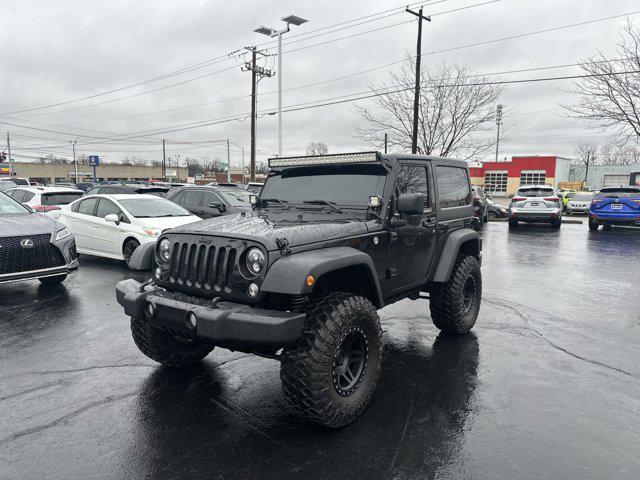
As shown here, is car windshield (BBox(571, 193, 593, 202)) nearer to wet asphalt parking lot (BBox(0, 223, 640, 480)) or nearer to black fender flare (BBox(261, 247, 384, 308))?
wet asphalt parking lot (BBox(0, 223, 640, 480))

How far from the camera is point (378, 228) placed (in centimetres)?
396

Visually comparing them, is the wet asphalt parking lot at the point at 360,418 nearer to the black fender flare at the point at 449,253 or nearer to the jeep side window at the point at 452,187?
the black fender flare at the point at 449,253

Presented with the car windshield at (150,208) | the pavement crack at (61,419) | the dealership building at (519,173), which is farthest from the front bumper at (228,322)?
the dealership building at (519,173)

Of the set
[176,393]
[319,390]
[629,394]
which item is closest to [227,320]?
[319,390]

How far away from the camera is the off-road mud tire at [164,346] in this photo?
408cm

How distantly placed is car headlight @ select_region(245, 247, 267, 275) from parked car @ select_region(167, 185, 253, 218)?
28.7 ft

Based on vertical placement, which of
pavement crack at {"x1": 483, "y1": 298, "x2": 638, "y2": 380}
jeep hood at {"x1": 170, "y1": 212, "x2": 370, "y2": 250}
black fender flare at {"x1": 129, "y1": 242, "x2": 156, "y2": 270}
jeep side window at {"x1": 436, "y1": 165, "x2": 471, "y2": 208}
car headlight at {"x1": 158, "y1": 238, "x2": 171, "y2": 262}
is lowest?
pavement crack at {"x1": 483, "y1": 298, "x2": 638, "y2": 380}

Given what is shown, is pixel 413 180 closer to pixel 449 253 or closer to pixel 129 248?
pixel 449 253

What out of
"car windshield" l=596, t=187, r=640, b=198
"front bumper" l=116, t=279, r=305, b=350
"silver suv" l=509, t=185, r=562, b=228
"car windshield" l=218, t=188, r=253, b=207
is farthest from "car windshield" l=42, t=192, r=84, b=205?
"car windshield" l=596, t=187, r=640, b=198

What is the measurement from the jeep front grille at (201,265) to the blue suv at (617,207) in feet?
55.0

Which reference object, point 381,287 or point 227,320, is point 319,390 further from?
point 381,287

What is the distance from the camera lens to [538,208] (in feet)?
57.2

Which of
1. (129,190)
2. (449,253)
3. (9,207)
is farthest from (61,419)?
(129,190)

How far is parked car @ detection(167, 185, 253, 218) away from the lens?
12133 mm
